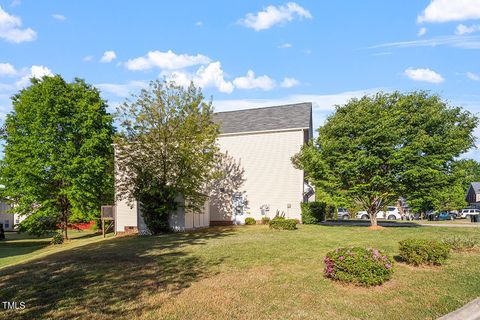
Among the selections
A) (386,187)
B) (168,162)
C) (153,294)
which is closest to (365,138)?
(386,187)

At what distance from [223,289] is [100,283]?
134 inches

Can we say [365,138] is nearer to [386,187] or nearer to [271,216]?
[386,187]

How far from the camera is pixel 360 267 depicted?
8383 mm

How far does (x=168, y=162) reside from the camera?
21797 millimetres

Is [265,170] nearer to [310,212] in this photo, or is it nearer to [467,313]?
[310,212]

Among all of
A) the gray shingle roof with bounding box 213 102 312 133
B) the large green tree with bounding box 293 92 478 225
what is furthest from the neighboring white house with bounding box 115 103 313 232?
the large green tree with bounding box 293 92 478 225

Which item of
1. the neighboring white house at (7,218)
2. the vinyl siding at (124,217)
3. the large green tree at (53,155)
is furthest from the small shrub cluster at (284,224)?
the neighboring white house at (7,218)

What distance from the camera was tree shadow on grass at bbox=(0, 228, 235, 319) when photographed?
6.62 meters

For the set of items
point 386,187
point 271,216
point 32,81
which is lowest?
point 271,216

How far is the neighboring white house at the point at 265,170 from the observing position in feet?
89.1

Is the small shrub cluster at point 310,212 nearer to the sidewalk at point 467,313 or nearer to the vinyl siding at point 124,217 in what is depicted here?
the vinyl siding at point 124,217

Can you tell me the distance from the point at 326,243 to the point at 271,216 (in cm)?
1248

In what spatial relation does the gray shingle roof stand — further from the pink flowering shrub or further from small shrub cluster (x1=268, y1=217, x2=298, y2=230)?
the pink flowering shrub

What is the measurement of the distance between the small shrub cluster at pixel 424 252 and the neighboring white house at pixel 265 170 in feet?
53.2
